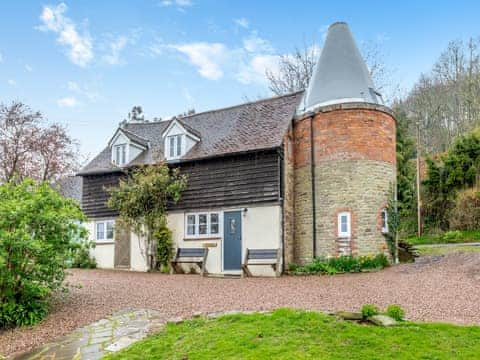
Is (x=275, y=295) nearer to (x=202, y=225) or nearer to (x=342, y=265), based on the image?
(x=342, y=265)

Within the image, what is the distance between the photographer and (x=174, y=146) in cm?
1773

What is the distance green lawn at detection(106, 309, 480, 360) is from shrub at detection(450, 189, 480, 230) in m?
19.8

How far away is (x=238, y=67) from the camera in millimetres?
21641

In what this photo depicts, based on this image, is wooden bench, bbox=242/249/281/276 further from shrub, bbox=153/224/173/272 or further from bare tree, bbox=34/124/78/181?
bare tree, bbox=34/124/78/181

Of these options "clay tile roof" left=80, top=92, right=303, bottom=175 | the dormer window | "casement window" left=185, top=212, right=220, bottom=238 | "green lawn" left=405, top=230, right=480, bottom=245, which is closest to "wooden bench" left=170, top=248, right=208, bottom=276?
"casement window" left=185, top=212, right=220, bottom=238

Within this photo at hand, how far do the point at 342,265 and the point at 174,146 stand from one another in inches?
340

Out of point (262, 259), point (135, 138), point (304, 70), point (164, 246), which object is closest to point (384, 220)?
point (262, 259)

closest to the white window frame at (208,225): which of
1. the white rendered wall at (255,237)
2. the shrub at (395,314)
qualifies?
the white rendered wall at (255,237)

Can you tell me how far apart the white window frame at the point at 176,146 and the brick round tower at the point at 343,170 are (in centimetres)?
483

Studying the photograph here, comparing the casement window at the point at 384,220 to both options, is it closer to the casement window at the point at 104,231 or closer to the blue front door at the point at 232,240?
the blue front door at the point at 232,240

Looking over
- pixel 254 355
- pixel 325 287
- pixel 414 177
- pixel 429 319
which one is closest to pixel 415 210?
pixel 414 177

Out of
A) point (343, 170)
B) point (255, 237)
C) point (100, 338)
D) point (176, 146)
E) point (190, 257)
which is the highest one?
point (176, 146)

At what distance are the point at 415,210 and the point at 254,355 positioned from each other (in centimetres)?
2451

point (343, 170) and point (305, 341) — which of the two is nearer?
point (305, 341)
